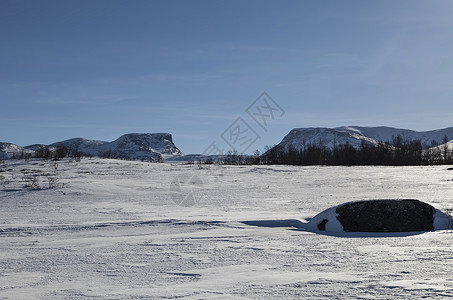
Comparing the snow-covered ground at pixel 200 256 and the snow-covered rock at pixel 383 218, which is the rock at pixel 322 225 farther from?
the snow-covered ground at pixel 200 256

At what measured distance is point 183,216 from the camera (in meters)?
7.38

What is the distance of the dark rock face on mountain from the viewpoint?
5969mm

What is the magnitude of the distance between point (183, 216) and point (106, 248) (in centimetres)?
280

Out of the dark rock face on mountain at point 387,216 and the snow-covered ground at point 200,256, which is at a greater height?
the dark rock face on mountain at point 387,216

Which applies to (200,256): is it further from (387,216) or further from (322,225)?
(387,216)

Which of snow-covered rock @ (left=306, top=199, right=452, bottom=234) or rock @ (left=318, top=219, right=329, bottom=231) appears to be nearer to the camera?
snow-covered rock @ (left=306, top=199, right=452, bottom=234)

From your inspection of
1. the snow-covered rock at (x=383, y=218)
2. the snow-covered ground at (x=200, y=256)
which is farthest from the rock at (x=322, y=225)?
the snow-covered ground at (x=200, y=256)

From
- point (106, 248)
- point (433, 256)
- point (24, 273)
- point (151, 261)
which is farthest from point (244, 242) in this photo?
point (24, 273)

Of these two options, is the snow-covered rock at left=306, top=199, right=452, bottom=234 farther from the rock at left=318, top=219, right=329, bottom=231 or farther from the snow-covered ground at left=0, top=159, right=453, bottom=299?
the snow-covered ground at left=0, top=159, right=453, bottom=299

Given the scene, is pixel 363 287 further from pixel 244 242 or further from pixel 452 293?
pixel 244 242

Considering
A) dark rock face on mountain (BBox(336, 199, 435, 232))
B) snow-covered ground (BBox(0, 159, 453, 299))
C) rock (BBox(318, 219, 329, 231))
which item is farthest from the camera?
rock (BBox(318, 219, 329, 231))

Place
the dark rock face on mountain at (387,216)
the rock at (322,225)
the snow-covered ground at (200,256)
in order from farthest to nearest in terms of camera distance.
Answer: the rock at (322,225)
the dark rock face on mountain at (387,216)
the snow-covered ground at (200,256)

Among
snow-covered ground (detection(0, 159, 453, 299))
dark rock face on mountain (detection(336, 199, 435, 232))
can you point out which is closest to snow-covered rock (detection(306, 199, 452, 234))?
dark rock face on mountain (detection(336, 199, 435, 232))

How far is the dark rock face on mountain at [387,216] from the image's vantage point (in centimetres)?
597
